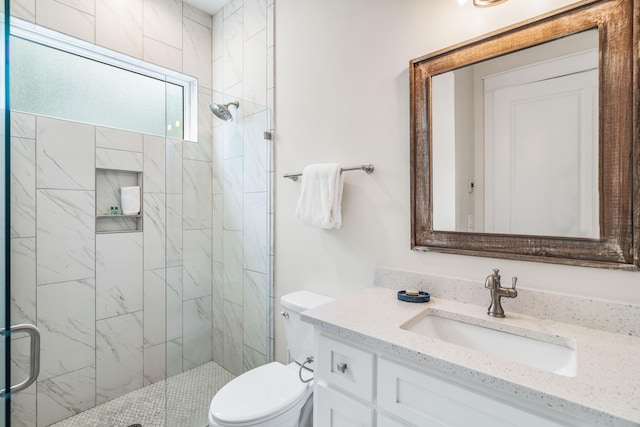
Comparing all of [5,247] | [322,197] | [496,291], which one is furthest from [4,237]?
[496,291]

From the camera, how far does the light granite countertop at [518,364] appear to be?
2.11 ft

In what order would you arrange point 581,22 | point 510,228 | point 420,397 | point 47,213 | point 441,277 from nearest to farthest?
1. point 420,397
2. point 581,22
3. point 510,228
4. point 441,277
5. point 47,213

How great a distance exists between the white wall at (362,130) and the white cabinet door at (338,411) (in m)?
0.63

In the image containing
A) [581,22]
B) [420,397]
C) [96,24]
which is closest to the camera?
[420,397]

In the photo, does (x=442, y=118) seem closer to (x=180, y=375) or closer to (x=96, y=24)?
(x=180, y=375)

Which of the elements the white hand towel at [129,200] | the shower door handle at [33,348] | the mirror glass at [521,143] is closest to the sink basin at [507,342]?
the mirror glass at [521,143]

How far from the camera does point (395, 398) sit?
2.95 ft

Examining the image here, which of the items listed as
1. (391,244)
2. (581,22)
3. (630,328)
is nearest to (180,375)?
(391,244)

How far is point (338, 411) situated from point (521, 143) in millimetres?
1140

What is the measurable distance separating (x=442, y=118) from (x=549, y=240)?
2.04 feet

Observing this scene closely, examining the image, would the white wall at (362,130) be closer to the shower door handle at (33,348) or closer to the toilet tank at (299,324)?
the toilet tank at (299,324)

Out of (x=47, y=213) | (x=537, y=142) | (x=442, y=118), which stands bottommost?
(x=47, y=213)

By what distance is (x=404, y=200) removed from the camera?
1.45m

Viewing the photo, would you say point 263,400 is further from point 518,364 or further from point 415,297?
point 518,364
